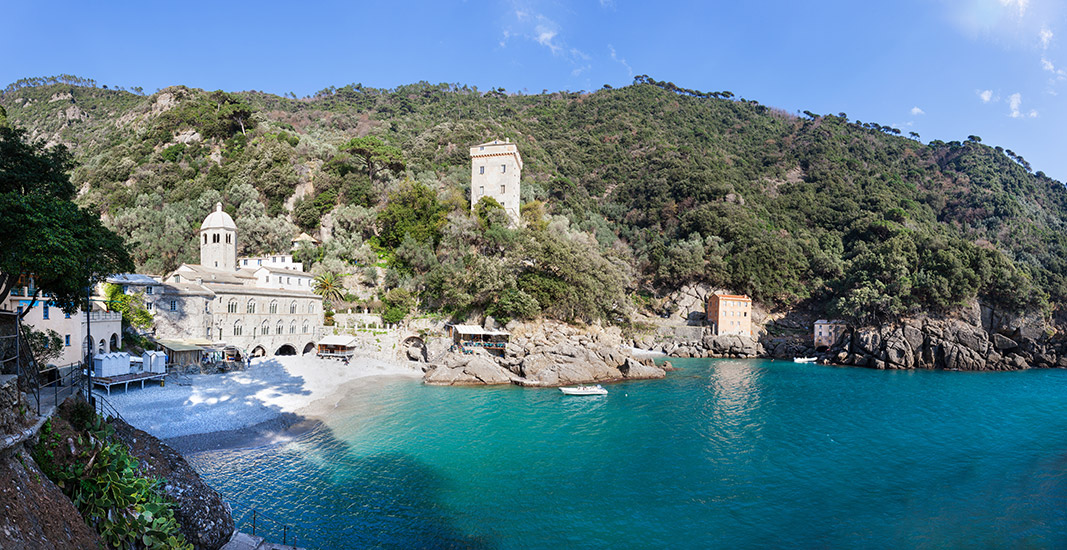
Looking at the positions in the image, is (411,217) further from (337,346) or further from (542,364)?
(542,364)

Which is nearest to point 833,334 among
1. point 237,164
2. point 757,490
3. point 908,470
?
point 908,470

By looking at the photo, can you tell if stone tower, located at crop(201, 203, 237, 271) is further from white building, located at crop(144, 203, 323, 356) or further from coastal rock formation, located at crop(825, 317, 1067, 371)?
coastal rock formation, located at crop(825, 317, 1067, 371)

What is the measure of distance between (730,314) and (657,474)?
1716 inches

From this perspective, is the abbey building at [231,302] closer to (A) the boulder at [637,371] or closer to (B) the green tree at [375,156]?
(B) the green tree at [375,156]

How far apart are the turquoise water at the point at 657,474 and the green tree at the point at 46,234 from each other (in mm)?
7310

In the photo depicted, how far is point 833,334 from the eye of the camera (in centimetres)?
5331

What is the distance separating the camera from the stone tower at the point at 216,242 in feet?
132

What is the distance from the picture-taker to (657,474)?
17500 mm

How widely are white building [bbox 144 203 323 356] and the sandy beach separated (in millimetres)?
3280

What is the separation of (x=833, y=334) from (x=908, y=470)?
130 ft

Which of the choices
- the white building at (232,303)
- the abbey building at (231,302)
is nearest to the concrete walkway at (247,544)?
the abbey building at (231,302)

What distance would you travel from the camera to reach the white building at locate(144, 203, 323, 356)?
99.7 feet

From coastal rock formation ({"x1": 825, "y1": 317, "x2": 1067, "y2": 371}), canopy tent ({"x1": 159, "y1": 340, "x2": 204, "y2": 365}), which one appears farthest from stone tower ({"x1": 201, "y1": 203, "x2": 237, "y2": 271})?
coastal rock formation ({"x1": 825, "y1": 317, "x2": 1067, "y2": 371})

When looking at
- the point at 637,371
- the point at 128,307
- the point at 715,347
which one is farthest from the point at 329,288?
the point at 715,347
